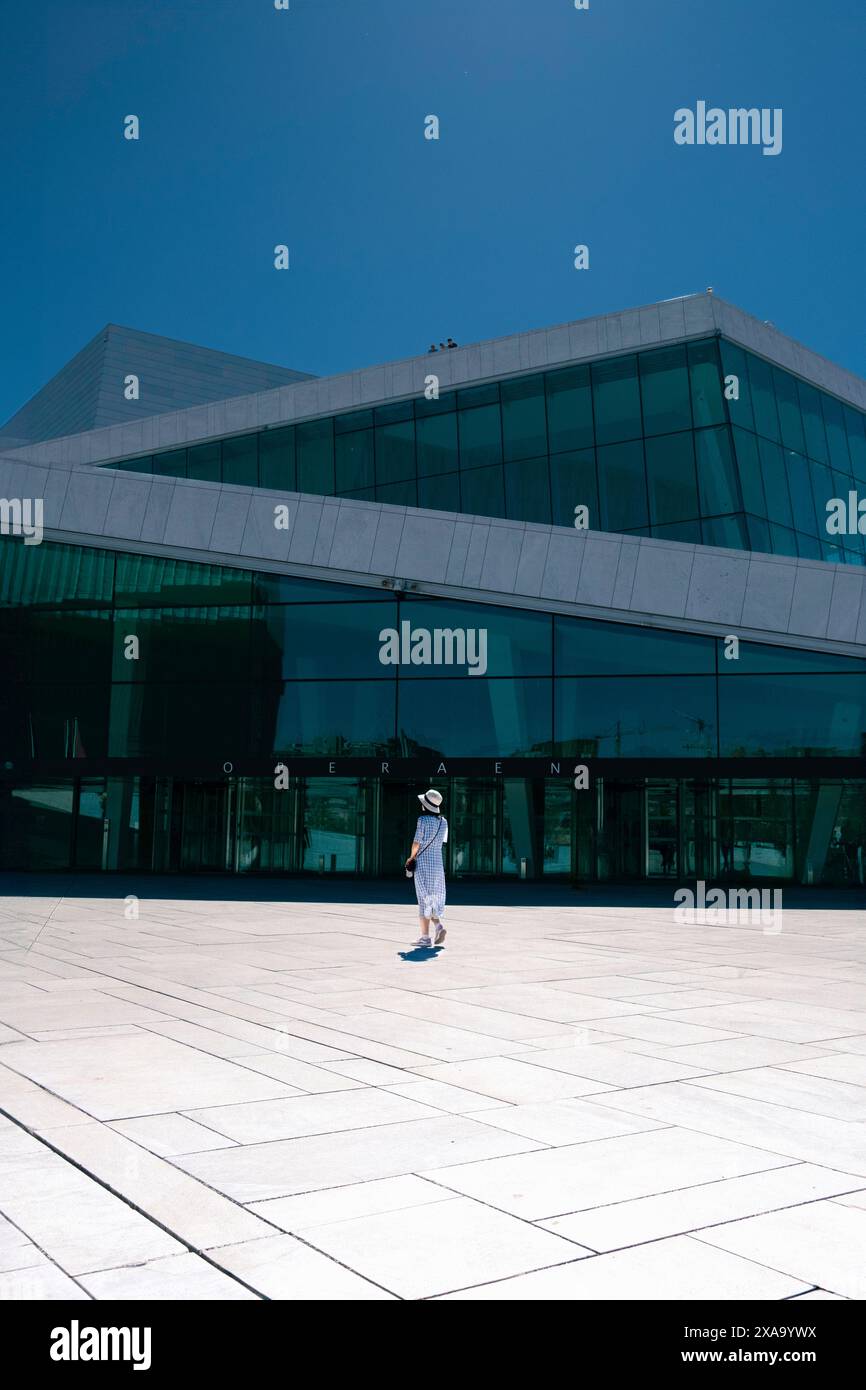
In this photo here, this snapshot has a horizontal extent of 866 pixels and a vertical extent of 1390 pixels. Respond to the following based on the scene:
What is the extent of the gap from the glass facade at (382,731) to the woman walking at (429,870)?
9.12 m

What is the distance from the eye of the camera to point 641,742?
23031mm

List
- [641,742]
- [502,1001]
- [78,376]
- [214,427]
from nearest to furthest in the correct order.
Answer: [502,1001]
[641,742]
[214,427]
[78,376]

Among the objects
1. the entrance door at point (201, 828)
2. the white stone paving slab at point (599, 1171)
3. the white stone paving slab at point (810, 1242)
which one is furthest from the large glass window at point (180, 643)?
the white stone paving slab at point (810, 1242)

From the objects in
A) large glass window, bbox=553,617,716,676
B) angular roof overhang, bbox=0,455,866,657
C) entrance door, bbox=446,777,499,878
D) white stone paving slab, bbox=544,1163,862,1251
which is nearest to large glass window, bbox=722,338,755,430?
angular roof overhang, bbox=0,455,866,657

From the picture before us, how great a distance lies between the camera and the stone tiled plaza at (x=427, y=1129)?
3.87m

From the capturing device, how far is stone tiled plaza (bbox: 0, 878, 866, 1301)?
387cm

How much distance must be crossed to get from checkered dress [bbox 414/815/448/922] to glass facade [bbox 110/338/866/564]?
45.3ft

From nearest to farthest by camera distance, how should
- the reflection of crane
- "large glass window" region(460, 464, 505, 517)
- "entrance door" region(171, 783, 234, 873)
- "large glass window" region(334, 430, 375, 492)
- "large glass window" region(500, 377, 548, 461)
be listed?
the reflection of crane
"entrance door" region(171, 783, 234, 873)
"large glass window" region(500, 377, 548, 461)
"large glass window" region(460, 464, 505, 517)
"large glass window" region(334, 430, 375, 492)

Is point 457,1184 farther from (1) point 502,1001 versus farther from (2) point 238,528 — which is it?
(2) point 238,528

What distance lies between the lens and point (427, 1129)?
5.61 meters

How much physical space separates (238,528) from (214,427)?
9.45m

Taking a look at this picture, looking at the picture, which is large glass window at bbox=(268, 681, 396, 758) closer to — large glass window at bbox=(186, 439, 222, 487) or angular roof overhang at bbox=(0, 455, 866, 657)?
angular roof overhang at bbox=(0, 455, 866, 657)

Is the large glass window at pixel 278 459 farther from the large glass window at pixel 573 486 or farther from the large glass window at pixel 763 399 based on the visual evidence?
the large glass window at pixel 763 399
